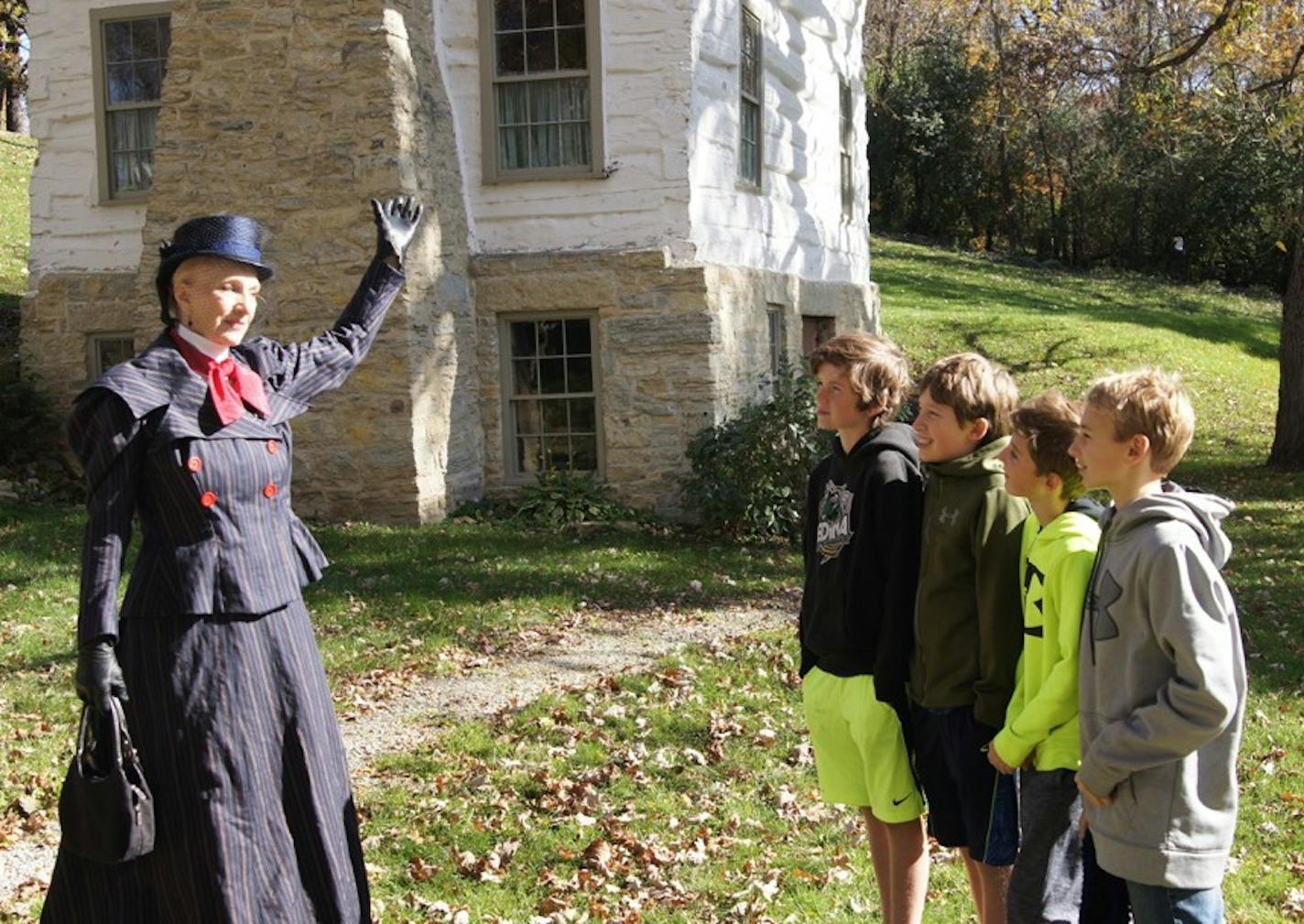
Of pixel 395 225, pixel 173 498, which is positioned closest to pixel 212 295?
pixel 173 498

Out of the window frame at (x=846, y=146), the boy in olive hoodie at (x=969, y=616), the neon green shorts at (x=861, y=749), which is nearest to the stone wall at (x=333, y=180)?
the window frame at (x=846, y=146)

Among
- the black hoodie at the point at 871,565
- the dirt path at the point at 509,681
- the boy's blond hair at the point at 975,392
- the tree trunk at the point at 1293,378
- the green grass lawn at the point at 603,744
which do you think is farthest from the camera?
the tree trunk at the point at 1293,378

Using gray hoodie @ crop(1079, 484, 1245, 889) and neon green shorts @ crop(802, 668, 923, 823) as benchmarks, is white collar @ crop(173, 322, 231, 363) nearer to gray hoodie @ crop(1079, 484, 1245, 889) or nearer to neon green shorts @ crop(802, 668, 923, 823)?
neon green shorts @ crop(802, 668, 923, 823)

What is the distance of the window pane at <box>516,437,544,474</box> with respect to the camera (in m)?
13.0

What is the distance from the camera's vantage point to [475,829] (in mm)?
5367

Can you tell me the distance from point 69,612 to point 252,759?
6061 millimetres

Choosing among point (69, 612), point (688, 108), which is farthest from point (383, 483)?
point (688, 108)

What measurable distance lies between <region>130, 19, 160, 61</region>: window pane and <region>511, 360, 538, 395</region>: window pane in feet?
15.6

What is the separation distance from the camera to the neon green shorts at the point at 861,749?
149 inches

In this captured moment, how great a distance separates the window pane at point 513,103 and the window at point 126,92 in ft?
11.5

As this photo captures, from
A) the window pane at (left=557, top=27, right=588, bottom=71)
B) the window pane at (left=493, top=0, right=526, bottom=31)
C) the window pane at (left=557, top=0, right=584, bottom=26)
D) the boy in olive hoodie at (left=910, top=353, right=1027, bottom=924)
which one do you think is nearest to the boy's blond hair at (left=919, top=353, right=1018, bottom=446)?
the boy in olive hoodie at (left=910, top=353, right=1027, bottom=924)

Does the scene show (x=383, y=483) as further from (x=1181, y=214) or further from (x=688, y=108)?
(x=1181, y=214)

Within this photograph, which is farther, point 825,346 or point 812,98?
point 812,98

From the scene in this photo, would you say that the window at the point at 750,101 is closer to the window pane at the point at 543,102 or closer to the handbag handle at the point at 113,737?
the window pane at the point at 543,102
